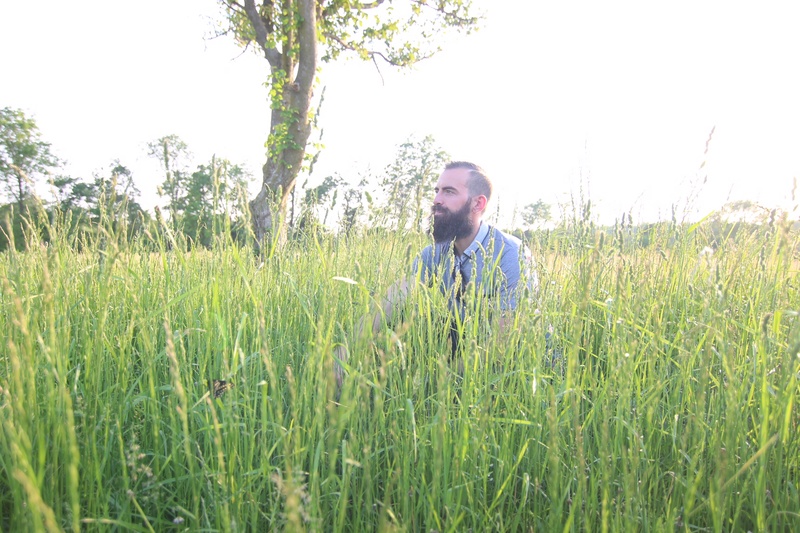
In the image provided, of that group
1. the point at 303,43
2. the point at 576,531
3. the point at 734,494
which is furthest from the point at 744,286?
the point at 303,43

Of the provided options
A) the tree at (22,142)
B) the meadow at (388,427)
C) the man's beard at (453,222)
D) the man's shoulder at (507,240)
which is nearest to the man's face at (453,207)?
the man's beard at (453,222)

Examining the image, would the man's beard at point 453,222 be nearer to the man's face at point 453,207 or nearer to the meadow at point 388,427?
the man's face at point 453,207

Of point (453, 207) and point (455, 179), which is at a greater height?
point (455, 179)

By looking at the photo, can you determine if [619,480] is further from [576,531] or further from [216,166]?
[216,166]

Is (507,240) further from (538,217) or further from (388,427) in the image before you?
A: (388,427)

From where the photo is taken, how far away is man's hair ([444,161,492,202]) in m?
3.72

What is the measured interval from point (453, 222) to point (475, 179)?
41cm

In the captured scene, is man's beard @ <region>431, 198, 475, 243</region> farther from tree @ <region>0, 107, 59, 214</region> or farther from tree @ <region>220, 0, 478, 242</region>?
tree @ <region>0, 107, 59, 214</region>

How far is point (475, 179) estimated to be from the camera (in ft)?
12.2

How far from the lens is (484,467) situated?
3.66ft

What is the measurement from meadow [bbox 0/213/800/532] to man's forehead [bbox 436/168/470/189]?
6.32 ft

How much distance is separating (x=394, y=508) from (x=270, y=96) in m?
8.10

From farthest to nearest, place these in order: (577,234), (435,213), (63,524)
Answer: (435,213), (577,234), (63,524)

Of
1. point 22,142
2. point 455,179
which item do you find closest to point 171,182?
point 455,179
